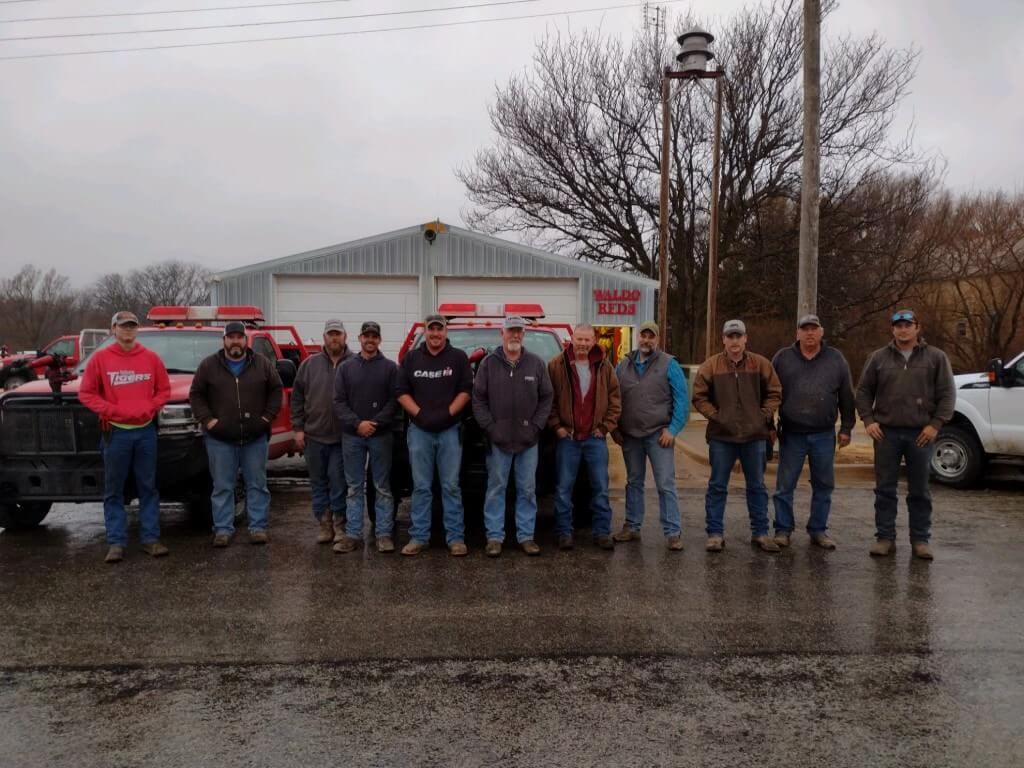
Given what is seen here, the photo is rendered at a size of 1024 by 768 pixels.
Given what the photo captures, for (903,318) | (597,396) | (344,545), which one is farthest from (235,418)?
(903,318)

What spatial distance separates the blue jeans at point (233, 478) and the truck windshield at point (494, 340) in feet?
6.49

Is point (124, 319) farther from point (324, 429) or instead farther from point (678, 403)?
point (678, 403)

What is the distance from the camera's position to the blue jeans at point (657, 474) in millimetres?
6523

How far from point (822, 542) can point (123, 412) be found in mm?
5581

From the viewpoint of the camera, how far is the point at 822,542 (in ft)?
21.6

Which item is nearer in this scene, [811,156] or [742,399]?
[742,399]

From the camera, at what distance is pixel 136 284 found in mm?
84188

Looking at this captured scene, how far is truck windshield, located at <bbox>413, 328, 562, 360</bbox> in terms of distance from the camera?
793 centimetres

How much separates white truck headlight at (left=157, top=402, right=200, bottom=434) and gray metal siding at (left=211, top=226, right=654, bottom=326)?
444 inches

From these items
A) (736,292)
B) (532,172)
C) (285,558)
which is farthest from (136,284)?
(285,558)

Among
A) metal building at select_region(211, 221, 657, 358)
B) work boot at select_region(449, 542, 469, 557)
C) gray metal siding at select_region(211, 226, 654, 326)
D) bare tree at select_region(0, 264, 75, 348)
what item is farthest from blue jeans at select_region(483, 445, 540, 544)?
bare tree at select_region(0, 264, 75, 348)

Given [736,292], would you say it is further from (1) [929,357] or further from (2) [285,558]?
(2) [285,558]

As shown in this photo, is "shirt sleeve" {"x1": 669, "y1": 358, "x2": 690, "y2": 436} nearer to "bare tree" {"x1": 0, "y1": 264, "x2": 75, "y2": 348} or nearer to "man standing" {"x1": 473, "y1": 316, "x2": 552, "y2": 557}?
"man standing" {"x1": 473, "y1": 316, "x2": 552, "y2": 557}

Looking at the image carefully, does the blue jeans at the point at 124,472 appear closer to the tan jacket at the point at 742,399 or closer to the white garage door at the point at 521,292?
the tan jacket at the point at 742,399
